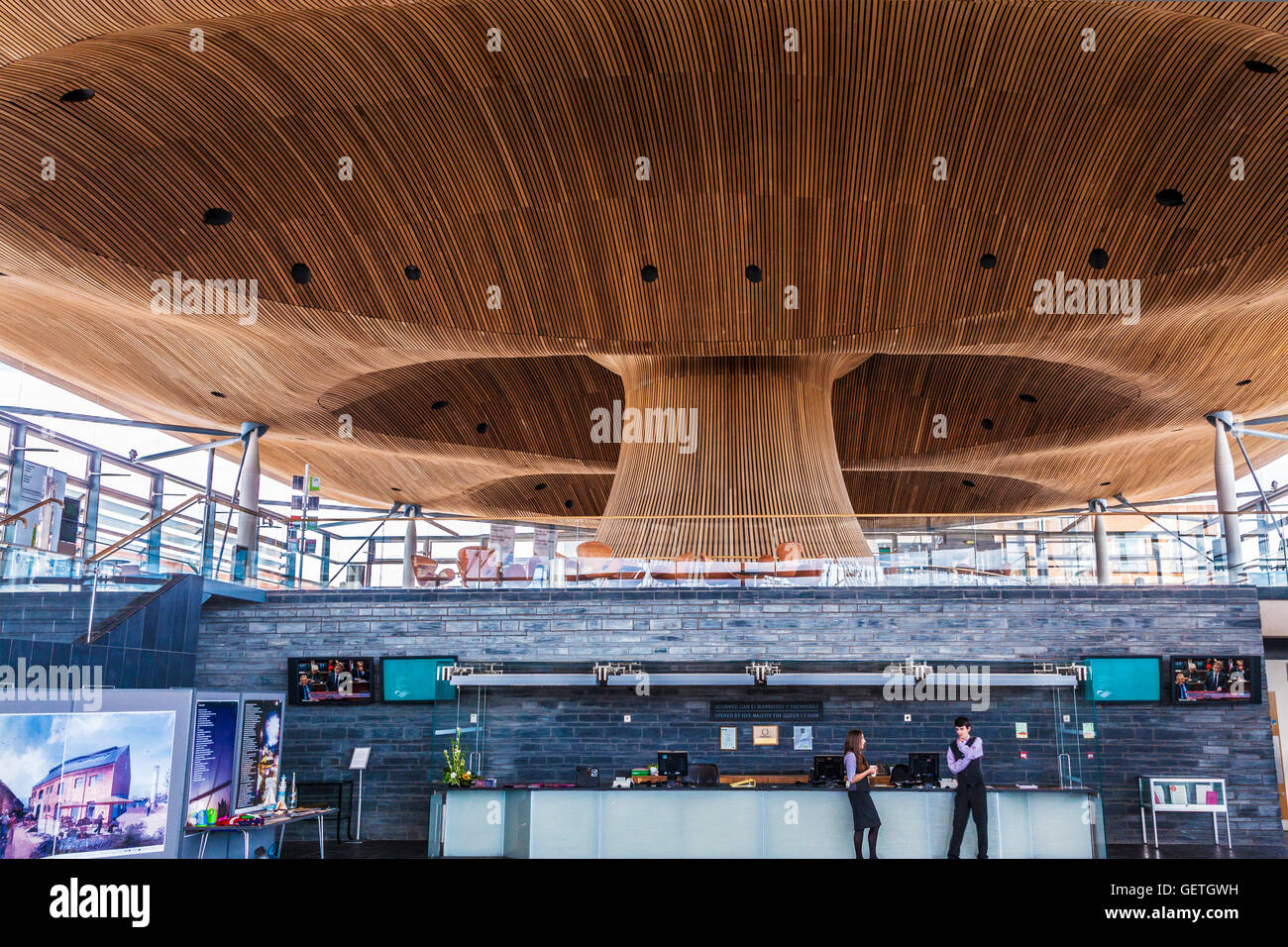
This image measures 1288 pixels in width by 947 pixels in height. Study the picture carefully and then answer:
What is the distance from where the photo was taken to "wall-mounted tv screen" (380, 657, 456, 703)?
41.9 feet

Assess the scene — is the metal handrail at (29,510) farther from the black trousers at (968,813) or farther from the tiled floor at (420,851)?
the black trousers at (968,813)

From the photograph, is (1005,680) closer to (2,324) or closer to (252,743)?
(252,743)

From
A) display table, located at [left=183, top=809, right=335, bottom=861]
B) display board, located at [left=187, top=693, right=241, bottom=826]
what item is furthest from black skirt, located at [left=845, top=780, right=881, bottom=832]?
display board, located at [left=187, top=693, right=241, bottom=826]

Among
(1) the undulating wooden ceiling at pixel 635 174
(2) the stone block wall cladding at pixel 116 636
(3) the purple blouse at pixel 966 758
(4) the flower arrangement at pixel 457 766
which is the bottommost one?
(4) the flower arrangement at pixel 457 766

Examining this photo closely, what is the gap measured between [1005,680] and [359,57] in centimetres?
914

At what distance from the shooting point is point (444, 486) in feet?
96.0

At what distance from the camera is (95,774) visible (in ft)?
22.3

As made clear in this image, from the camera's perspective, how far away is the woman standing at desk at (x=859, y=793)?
9.66m

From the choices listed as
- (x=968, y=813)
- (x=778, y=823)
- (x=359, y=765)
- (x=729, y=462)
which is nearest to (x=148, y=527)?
(x=359, y=765)

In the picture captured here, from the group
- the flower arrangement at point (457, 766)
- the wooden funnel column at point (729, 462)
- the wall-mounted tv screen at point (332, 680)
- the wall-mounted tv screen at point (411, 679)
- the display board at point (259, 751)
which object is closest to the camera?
the display board at point (259, 751)

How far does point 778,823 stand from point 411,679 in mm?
4995

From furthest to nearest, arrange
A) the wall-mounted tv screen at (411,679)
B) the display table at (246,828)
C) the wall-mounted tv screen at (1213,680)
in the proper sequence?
1. the wall-mounted tv screen at (411,679)
2. the wall-mounted tv screen at (1213,680)
3. the display table at (246,828)

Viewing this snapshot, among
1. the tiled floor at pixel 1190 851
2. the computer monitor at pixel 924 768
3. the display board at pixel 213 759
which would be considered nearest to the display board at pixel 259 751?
the display board at pixel 213 759

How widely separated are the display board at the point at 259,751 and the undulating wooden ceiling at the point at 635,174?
586 cm
